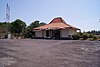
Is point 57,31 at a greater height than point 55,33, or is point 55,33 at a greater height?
point 57,31

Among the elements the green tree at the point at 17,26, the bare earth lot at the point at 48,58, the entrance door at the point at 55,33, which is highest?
the green tree at the point at 17,26

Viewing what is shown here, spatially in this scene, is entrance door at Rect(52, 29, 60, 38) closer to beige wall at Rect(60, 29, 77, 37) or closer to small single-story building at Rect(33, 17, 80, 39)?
small single-story building at Rect(33, 17, 80, 39)

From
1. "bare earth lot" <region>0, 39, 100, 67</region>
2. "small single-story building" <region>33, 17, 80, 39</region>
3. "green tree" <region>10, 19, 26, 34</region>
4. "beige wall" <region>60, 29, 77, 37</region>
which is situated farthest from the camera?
"green tree" <region>10, 19, 26, 34</region>

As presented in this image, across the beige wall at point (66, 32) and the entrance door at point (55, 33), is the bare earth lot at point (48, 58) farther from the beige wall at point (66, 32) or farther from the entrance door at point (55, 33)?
the entrance door at point (55, 33)

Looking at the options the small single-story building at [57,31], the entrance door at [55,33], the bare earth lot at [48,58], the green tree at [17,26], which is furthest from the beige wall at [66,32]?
the green tree at [17,26]

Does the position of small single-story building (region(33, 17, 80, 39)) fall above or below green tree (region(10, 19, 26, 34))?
below

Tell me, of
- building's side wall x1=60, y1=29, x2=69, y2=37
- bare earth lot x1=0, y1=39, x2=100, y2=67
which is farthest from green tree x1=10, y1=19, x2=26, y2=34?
bare earth lot x1=0, y1=39, x2=100, y2=67

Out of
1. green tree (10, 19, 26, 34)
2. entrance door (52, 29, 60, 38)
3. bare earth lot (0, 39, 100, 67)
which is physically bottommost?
bare earth lot (0, 39, 100, 67)

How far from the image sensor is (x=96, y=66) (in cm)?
648

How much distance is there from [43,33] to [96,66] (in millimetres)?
33706

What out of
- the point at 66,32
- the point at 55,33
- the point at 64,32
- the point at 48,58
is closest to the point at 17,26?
the point at 55,33

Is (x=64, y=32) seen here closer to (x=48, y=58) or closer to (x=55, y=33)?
(x=55, y=33)

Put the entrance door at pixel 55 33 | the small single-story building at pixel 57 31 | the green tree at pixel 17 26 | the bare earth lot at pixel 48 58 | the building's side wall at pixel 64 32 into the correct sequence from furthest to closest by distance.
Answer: the green tree at pixel 17 26 → the entrance door at pixel 55 33 → the building's side wall at pixel 64 32 → the small single-story building at pixel 57 31 → the bare earth lot at pixel 48 58

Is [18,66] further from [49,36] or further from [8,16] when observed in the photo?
[8,16]
